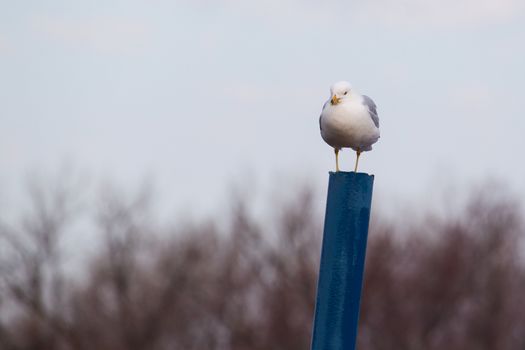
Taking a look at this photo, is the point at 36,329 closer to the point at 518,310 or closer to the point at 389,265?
the point at 389,265

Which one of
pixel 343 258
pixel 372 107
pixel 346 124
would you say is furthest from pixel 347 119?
pixel 343 258

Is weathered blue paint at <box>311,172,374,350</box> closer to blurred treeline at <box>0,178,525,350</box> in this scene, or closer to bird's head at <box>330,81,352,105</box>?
bird's head at <box>330,81,352,105</box>

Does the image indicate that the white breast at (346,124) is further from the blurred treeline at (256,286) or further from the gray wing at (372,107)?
the blurred treeline at (256,286)

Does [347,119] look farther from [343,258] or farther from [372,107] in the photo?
[343,258]

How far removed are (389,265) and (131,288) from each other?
7.89 m

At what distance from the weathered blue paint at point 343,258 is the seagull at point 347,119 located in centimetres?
21

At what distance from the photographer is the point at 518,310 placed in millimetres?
51219

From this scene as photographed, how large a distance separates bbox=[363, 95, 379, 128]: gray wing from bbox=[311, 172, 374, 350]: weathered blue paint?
0.52m

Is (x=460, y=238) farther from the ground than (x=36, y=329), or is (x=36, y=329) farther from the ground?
(x=460, y=238)

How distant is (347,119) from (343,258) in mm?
842

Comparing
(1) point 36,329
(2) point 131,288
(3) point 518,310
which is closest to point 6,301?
(1) point 36,329

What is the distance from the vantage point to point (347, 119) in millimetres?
10391

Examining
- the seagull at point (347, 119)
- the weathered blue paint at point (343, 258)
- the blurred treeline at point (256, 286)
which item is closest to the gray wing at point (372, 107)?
the seagull at point (347, 119)

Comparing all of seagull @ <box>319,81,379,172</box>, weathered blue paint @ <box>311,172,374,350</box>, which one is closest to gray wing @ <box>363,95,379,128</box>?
seagull @ <box>319,81,379,172</box>
